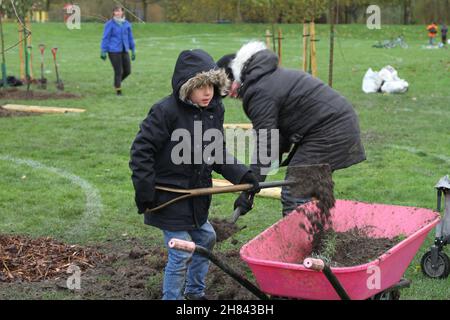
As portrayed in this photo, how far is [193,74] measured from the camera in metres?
4.43

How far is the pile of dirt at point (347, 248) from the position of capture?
Answer: 4.92 meters

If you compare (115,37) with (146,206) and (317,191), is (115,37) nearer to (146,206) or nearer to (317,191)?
(317,191)

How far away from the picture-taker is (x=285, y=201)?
5562 millimetres

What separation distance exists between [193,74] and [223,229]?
2.23 m

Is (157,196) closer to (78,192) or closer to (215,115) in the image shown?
(215,115)

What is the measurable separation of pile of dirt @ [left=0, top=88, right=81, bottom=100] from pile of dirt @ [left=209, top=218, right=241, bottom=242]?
30.0ft

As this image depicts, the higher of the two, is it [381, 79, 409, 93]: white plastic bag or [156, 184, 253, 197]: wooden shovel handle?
[156, 184, 253, 197]: wooden shovel handle

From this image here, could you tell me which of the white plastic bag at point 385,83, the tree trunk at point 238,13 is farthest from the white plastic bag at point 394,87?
the tree trunk at point 238,13

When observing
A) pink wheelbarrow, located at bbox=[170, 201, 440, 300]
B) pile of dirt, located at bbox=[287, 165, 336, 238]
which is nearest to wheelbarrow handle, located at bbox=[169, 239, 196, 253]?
pink wheelbarrow, located at bbox=[170, 201, 440, 300]

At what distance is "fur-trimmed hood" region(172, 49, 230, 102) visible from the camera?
4414 millimetres

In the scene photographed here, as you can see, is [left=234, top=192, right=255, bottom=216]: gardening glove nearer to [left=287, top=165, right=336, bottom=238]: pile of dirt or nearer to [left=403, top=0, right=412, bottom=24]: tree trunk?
[left=287, top=165, right=336, bottom=238]: pile of dirt

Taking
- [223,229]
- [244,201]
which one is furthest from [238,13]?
[244,201]
